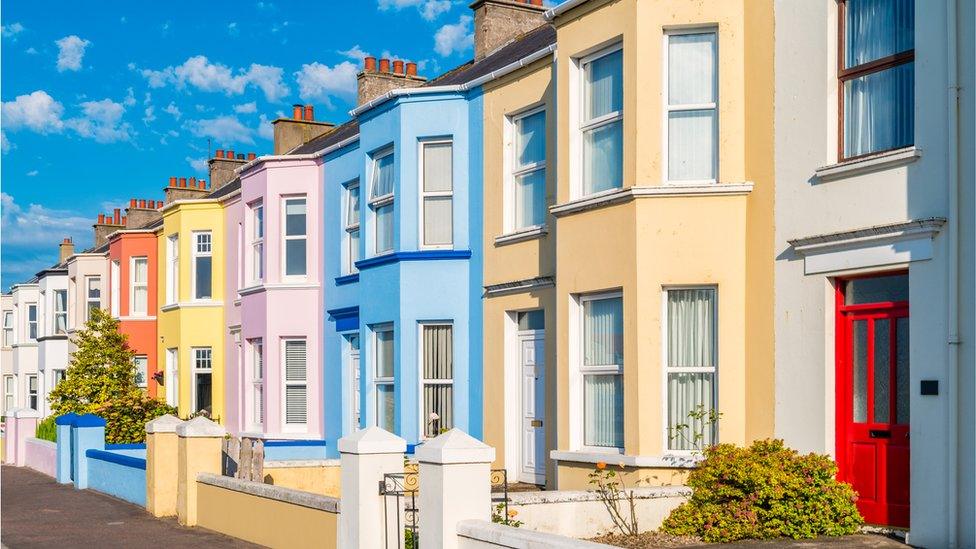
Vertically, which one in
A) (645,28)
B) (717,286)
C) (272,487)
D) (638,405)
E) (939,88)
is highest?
(645,28)

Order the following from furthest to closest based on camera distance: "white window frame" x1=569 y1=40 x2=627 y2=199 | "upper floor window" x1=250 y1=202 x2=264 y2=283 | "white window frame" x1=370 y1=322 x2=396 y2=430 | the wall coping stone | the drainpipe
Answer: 1. "upper floor window" x1=250 y1=202 x2=264 y2=283
2. "white window frame" x1=370 y1=322 x2=396 y2=430
3. "white window frame" x1=569 y1=40 x2=627 y2=199
4. the wall coping stone
5. the drainpipe

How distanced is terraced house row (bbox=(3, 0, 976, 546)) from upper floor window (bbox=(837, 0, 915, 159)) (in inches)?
1.0

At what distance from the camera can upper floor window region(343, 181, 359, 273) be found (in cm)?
2167

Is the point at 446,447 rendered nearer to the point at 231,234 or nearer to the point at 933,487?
the point at 933,487

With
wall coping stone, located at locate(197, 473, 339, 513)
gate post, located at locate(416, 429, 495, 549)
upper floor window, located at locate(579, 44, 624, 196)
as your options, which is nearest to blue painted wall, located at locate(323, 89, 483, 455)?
wall coping stone, located at locate(197, 473, 339, 513)

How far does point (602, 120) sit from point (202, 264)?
659 inches

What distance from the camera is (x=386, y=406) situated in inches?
769

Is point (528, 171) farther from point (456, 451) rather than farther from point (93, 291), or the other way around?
point (93, 291)

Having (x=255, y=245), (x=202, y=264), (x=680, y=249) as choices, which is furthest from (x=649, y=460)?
(x=202, y=264)

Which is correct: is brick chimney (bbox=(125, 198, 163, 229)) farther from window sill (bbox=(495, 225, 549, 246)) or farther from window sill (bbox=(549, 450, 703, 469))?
window sill (bbox=(549, 450, 703, 469))

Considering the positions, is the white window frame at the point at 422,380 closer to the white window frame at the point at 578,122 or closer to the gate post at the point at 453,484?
the white window frame at the point at 578,122

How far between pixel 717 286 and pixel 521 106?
16.9 feet

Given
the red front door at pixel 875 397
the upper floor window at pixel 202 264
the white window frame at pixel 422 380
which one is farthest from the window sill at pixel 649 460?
the upper floor window at pixel 202 264

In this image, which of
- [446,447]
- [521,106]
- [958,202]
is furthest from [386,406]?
[958,202]
